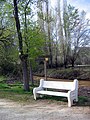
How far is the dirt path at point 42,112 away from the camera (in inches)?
261

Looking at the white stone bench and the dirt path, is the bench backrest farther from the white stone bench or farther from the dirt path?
the dirt path

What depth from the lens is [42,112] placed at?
7.23 m

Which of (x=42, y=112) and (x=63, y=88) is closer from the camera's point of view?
(x=42, y=112)

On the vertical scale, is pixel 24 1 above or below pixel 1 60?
above

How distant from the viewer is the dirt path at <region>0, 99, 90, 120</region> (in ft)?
21.7

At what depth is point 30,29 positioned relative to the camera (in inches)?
531

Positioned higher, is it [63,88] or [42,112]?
[63,88]

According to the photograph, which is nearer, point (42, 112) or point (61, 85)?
point (42, 112)

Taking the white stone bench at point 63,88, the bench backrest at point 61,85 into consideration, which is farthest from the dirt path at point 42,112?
the bench backrest at point 61,85

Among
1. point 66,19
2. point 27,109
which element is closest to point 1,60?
point 66,19

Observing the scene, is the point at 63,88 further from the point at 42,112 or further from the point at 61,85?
the point at 42,112

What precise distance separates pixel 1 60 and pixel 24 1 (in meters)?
12.6

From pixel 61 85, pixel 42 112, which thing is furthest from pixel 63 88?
pixel 42 112

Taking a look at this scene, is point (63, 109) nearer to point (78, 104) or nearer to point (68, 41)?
point (78, 104)
